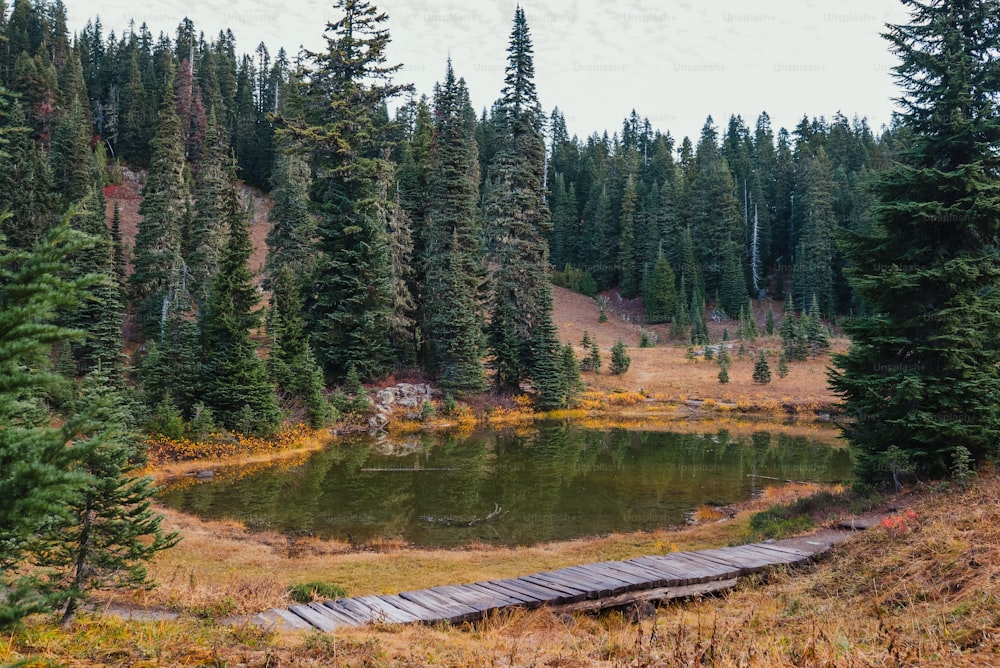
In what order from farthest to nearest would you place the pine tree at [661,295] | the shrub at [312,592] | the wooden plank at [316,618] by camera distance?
the pine tree at [661,295]
the shrub at [312,592]
the wooden plank at [316,618]

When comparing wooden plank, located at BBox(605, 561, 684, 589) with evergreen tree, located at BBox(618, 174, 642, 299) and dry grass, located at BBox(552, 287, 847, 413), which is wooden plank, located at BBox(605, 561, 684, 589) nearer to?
dry grass, located at BBox(552, 287, 847, 413)

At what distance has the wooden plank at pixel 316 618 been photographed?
7.15 meters

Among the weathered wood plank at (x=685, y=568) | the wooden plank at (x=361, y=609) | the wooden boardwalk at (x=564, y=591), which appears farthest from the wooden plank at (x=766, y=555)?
the wooden plank at (x=361, y=609)

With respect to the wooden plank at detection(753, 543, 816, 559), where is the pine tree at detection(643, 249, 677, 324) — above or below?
above

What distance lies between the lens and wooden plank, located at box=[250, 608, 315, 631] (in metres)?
6.96

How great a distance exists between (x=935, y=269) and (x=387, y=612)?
45.6 feet

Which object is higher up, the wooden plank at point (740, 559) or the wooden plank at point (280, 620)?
the wooden plank at point (280, 620)

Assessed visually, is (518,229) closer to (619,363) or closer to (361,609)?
(619,363)

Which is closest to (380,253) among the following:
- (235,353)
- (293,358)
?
(293,358)

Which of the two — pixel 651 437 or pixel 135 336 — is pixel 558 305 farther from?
pixel 135 336

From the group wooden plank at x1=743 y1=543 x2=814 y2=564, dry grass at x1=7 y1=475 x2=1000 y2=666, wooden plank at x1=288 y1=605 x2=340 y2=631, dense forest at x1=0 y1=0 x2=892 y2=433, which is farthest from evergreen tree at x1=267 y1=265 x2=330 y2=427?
dry grass at x1=7 y1=475 x2=1000 y2=666

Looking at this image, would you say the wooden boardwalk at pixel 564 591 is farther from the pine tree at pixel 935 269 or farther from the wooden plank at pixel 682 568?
the pine tree at pixel 935 269

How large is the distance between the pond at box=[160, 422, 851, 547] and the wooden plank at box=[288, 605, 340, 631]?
833cm

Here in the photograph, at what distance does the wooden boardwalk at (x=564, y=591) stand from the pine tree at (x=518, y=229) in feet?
97.7
